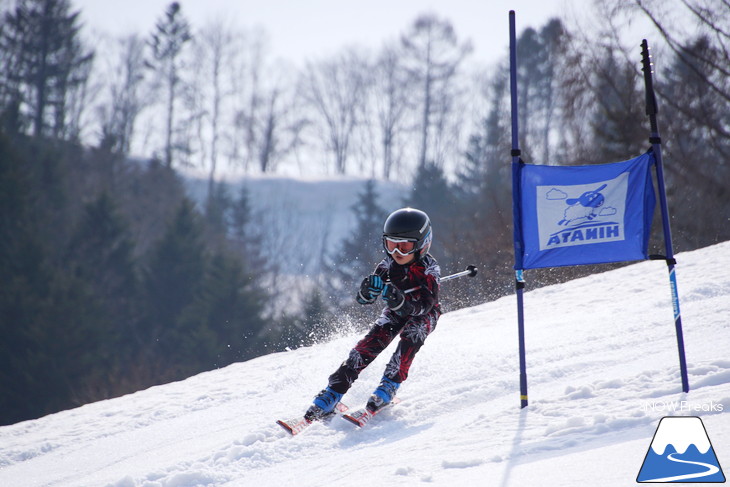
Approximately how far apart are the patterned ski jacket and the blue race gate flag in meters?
0.88

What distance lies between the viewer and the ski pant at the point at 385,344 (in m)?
5.13

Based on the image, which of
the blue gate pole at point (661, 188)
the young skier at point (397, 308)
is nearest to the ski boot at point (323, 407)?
the young skier at point (397, 308)

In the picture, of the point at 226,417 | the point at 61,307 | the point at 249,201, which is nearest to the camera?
the point at 226,417

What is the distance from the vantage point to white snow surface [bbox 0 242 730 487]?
3605 mm

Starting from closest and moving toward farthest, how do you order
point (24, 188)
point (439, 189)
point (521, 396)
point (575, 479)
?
point (575, 479), point (521, 396), point (24, 188), point (439, 189)

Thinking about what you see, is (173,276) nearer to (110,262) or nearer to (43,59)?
(110,262)

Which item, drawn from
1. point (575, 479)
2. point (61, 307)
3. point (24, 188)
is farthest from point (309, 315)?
point (575, 479)

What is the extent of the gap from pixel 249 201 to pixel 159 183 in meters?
5.74

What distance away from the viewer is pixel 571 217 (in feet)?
15.1

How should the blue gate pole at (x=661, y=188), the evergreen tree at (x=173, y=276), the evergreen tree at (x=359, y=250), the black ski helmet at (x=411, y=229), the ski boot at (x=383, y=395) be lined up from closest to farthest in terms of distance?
1. the blue gate pole at (x=661, y=188)
2. the ski boot at (x=383, y=395)
3. the black ski helmet at (x=411, y=229)
4. the evergreen tree at (x=173, y=276)
5. the evergreen tree at (x=359, y=250)

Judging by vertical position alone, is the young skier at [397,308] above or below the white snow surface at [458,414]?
above

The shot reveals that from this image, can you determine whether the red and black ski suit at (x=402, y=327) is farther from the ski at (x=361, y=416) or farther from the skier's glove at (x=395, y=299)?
the ski at (x=361, y=416)

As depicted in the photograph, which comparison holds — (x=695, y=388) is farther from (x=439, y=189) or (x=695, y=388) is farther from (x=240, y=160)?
(x=240, y=160)

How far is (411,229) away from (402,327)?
856mm
